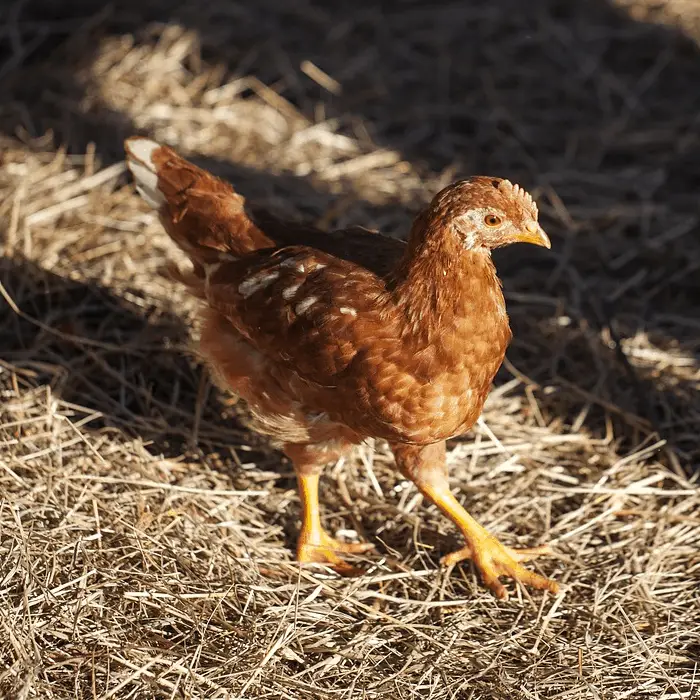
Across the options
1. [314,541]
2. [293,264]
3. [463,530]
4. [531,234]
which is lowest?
[314,541]

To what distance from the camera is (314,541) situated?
3.54 metres

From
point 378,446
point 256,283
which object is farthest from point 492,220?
point 378,446

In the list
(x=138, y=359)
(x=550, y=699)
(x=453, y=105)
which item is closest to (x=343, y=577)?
(x=550, y=699)

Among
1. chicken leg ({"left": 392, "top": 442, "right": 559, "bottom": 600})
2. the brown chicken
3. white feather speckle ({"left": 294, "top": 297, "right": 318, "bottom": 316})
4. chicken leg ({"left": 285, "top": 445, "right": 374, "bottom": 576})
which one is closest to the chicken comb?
the brown chicken

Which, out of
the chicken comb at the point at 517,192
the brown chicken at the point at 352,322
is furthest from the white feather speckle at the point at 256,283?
the chicken comb at the point at 517,192

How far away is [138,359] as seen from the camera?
4.21 metres

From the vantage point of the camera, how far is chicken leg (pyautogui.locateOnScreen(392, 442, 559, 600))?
3340 mm

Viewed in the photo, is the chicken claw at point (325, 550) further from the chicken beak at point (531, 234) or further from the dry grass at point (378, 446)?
the chicken beak at point (531, 234)

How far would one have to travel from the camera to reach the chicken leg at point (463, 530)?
3.34 m

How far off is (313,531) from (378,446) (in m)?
0.58

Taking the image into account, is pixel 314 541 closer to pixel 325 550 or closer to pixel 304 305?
pixel 325 550

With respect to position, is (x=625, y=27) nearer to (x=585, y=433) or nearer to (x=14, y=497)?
(x=585, y=433)

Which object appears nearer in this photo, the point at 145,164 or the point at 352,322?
the point at 352,322

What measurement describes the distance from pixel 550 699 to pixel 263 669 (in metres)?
0.92
